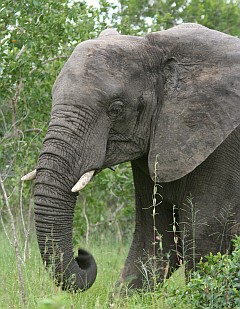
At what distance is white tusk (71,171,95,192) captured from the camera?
5.13 meters

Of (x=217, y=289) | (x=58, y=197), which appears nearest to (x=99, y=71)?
(x=58, y=197)

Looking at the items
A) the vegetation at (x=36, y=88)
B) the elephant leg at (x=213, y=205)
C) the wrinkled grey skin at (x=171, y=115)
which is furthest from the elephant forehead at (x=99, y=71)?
the vegetation at (x=36, y=88)

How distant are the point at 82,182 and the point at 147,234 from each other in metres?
1.23

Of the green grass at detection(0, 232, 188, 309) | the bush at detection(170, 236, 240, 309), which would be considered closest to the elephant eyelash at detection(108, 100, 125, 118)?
the green grass at detection(0, 232, 188, 309)

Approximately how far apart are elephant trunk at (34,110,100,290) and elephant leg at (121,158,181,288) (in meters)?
0.90

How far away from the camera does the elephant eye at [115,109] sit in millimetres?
5471

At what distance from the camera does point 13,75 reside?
791cm

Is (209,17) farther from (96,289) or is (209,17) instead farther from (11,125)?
(96,289)

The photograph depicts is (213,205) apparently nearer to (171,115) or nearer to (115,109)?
(171,115)

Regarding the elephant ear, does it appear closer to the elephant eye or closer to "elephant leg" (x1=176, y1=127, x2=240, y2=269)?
"elephant leg" (x1=176, y1=127, x2=240, y2=269)

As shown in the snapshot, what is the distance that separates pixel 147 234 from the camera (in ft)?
20.6

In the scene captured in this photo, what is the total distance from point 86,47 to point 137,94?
405 mm

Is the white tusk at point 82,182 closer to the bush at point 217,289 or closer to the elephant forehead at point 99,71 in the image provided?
the elephant forehead at point 99,71

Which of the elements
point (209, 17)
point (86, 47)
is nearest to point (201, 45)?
point (86, 47)
